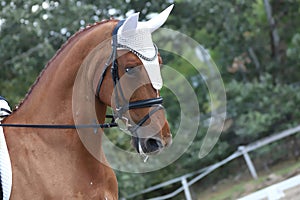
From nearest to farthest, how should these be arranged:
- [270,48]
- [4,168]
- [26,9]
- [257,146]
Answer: [4,168], [26,9], [257,146], [270,48]

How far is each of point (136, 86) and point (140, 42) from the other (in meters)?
0.30

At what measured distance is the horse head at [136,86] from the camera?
345 cm

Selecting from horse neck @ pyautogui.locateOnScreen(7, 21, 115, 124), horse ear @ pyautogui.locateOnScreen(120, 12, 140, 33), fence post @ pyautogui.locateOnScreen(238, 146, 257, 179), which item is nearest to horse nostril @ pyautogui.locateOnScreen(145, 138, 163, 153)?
horse neck @ pyautogui.locateOnScreen(7, 21, 115, 124)

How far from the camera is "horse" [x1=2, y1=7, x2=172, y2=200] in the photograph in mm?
3479

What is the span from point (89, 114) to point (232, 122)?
11990mm

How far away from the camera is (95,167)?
3615 mm

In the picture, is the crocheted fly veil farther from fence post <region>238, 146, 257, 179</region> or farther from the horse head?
fence post <region>238, 146, 257, 179</region>

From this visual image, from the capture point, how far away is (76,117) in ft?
12.0

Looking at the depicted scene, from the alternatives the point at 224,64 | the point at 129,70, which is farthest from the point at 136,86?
the point at 224,64

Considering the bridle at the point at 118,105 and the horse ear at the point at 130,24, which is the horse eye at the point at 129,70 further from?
the horse ear at the point at 130,24

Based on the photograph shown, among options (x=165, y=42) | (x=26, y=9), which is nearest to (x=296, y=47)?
(x=165, y=42)

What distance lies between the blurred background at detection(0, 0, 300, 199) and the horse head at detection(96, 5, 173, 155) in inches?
261

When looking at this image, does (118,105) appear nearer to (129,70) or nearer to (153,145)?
(129,70)

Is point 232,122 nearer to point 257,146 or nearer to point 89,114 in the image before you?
point 257,146
